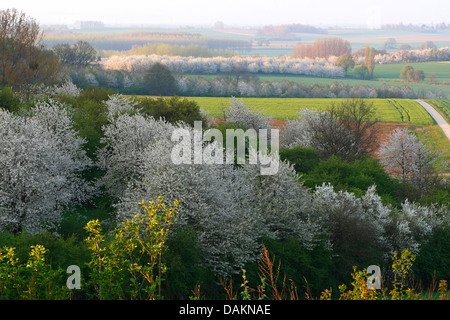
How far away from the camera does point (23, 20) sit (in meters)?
64.2

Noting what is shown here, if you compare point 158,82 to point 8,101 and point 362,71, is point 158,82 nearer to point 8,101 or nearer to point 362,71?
point 8,101

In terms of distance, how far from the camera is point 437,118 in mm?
106188

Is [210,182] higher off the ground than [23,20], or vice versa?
[23,20]

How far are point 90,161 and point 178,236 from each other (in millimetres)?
18686

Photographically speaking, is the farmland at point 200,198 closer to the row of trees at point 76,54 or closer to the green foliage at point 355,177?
the green foliage at point 355,177

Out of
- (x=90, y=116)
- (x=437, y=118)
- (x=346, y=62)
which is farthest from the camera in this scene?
(x=346, y=62)

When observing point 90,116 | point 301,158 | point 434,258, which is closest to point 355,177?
point 301,158

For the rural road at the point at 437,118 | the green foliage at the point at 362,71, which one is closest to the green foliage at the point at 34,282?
the rural road at the point at 437,118

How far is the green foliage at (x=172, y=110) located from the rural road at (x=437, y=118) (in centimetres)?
5572

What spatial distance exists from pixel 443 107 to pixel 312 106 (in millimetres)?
30588

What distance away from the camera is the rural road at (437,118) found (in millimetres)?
98062

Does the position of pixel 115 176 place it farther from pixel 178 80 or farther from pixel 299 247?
pixel 178 80

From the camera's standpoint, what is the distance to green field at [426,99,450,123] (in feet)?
357
